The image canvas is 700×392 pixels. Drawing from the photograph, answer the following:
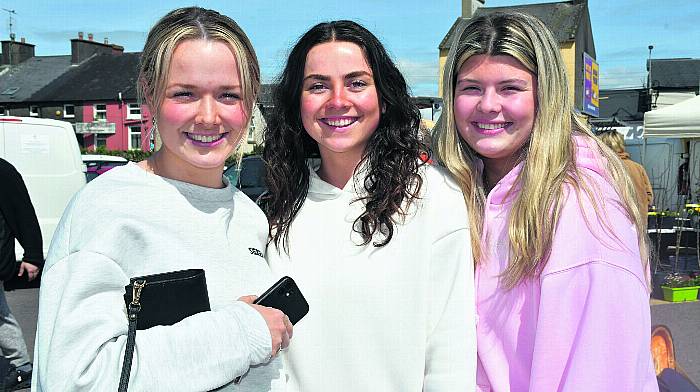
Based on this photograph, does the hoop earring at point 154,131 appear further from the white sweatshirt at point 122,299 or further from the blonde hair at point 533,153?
the blonde hair at point 533,153

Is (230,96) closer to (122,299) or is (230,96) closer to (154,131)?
(154,131)

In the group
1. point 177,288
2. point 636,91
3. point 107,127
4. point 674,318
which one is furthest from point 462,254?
point 107,127

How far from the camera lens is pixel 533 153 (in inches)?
82.0

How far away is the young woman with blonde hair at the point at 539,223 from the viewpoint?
6.03ft

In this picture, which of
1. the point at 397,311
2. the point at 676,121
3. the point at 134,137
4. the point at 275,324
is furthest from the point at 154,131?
the point at 134,137

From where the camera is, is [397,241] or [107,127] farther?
[107,127]

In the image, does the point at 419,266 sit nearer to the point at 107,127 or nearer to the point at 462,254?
the point at 462,254

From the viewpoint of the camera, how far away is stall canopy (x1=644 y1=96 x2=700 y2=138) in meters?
8.89

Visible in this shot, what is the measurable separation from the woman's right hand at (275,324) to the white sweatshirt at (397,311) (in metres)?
0.35

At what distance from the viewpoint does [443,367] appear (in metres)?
2.05

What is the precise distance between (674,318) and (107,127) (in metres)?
41.4

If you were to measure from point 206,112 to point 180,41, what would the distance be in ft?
0.66

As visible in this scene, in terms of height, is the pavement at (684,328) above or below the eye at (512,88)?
below

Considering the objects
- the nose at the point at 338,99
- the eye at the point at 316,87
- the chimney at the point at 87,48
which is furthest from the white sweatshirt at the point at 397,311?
the chimney at the point at 87,48
